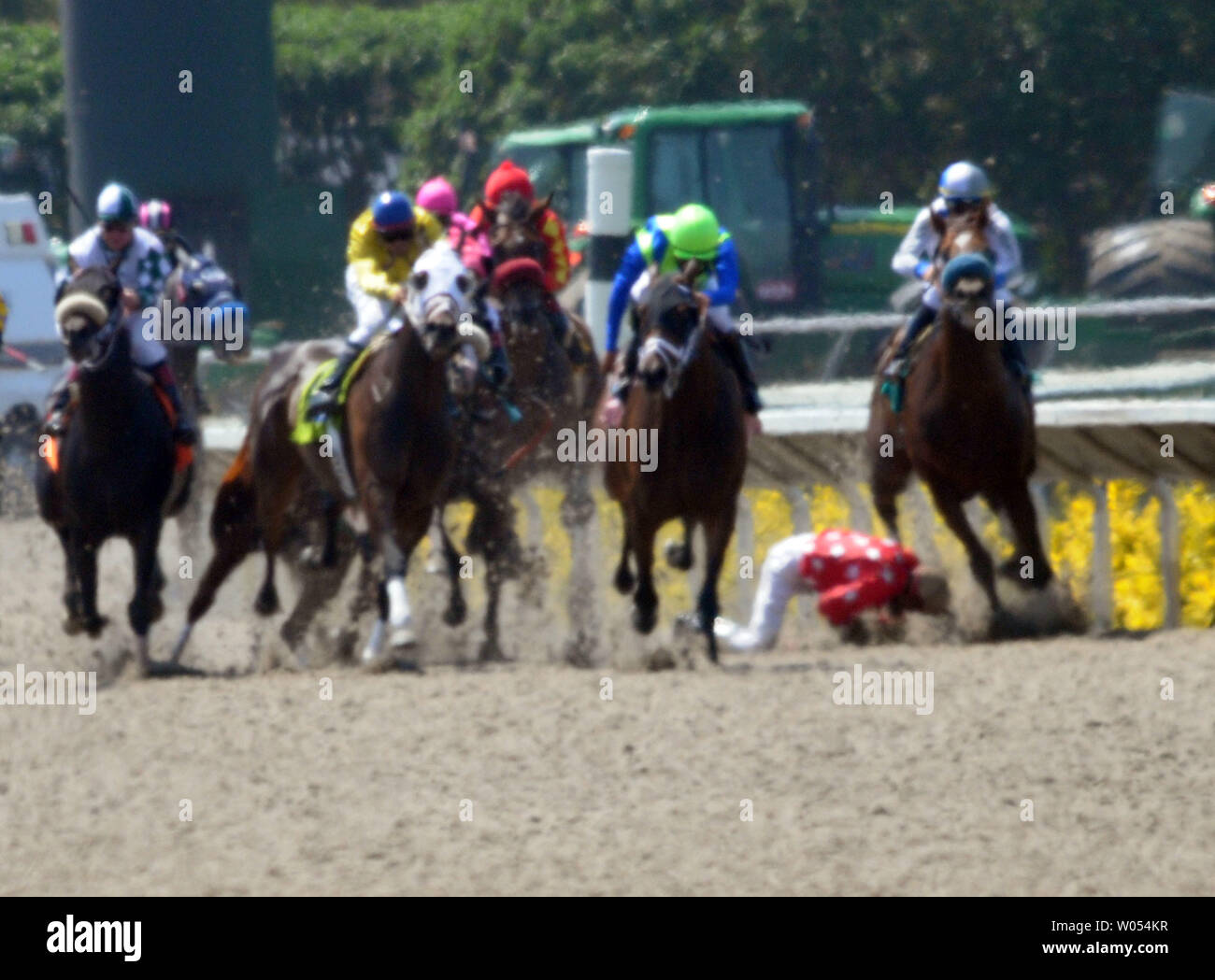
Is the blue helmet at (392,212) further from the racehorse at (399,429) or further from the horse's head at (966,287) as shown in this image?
A: the horse's head at (966,287)

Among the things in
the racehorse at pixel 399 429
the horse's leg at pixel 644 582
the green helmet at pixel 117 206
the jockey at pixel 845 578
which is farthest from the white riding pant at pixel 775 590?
the green helmet at pixel 117 206

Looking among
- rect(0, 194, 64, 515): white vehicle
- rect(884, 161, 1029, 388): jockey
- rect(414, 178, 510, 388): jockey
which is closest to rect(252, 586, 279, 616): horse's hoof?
rect(414, 178, 510, 388): jockey

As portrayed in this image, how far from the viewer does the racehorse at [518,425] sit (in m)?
10.5

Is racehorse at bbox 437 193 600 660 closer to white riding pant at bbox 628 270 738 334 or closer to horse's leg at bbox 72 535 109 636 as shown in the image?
white riding pant at bbox 628 270 738 334

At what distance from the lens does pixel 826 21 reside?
2631cm

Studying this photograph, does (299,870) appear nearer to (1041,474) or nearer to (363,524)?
(363,524)

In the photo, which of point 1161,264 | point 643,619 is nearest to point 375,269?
point 643,619

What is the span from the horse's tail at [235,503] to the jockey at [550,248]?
148 cm

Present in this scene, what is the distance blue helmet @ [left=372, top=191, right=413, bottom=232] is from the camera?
975cm

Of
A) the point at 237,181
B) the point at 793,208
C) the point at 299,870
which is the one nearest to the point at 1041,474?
the point at 299,870

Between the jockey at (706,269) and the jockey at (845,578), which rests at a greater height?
the jockey at (706,269)

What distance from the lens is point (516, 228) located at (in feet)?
36.2

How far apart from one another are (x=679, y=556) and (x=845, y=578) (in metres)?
0.71

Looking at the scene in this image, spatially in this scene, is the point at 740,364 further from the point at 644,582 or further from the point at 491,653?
the point at 491,653
